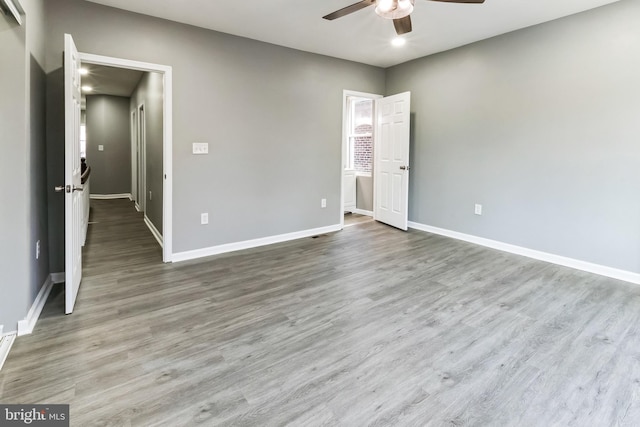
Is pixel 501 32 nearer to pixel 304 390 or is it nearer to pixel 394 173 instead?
pixel 394 173

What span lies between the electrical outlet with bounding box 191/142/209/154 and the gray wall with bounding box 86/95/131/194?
585 cm

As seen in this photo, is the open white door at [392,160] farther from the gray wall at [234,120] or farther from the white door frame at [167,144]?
the white door frame at [167,144]

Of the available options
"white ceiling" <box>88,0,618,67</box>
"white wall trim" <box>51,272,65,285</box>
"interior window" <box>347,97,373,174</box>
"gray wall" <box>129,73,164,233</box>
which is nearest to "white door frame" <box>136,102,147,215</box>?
Answer: "gray wall" <box>129,73,164,233</box>

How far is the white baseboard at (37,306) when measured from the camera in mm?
2225

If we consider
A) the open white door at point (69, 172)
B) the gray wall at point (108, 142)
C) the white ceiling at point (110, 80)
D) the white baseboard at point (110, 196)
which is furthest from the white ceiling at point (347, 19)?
the white baseboard at point (110, 196)

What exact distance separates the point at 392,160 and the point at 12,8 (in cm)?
448

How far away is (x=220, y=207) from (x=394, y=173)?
8.85 ft

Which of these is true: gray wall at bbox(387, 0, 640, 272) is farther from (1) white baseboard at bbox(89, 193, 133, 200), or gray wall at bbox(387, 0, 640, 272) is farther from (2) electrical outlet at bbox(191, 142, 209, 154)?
(1) white baseboard at bbox(89, 193, 133, 200)

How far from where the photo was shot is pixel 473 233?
463 centimetres

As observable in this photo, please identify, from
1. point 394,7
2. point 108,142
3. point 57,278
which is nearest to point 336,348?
point 394,7

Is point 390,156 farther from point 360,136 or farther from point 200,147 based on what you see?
point 200,147

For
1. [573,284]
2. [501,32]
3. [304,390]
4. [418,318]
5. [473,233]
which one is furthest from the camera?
[473,233]

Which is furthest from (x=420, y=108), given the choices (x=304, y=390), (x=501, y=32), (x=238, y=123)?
(x=304, y=390)

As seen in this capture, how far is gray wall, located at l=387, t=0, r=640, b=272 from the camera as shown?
Result: 3270mm
